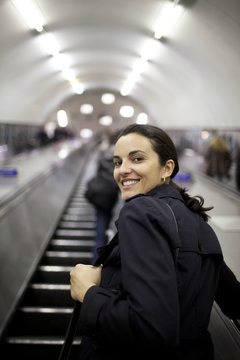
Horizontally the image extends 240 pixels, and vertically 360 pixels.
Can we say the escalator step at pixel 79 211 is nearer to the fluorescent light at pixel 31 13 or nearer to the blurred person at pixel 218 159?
the blurred person at pixel 218 159

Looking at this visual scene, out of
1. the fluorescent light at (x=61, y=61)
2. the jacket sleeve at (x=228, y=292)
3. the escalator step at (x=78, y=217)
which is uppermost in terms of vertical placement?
the fluorescent light at (x=61, y=61)

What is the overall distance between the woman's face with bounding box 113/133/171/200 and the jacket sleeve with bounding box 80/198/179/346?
35cm

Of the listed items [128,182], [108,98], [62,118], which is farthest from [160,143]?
[62,118]

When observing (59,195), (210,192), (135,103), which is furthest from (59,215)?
(135,103)

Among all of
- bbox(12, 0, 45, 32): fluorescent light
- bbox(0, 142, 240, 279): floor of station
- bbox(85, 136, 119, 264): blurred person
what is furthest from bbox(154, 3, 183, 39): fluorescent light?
bbox(0, 142, 240, 279): floor of station

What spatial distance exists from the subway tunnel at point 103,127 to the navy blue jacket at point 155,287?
91 centimetres

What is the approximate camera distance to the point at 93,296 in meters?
1.33

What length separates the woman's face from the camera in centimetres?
164

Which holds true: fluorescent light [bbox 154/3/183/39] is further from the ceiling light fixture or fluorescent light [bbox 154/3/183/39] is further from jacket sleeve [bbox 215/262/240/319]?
jacket sleeve [bbox 215/262/240/319]

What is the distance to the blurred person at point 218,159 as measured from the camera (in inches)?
316

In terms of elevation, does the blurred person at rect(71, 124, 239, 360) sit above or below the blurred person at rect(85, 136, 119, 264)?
above

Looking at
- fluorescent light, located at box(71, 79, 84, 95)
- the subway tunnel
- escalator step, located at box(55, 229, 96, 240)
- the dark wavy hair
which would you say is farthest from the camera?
fluorescent light, located at box(71, 79, 84, 95)

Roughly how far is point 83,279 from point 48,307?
3.07 m

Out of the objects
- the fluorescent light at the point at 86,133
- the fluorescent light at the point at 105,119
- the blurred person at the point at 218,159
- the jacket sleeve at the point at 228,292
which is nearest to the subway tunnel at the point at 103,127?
the blurred person at the point at 218,159
